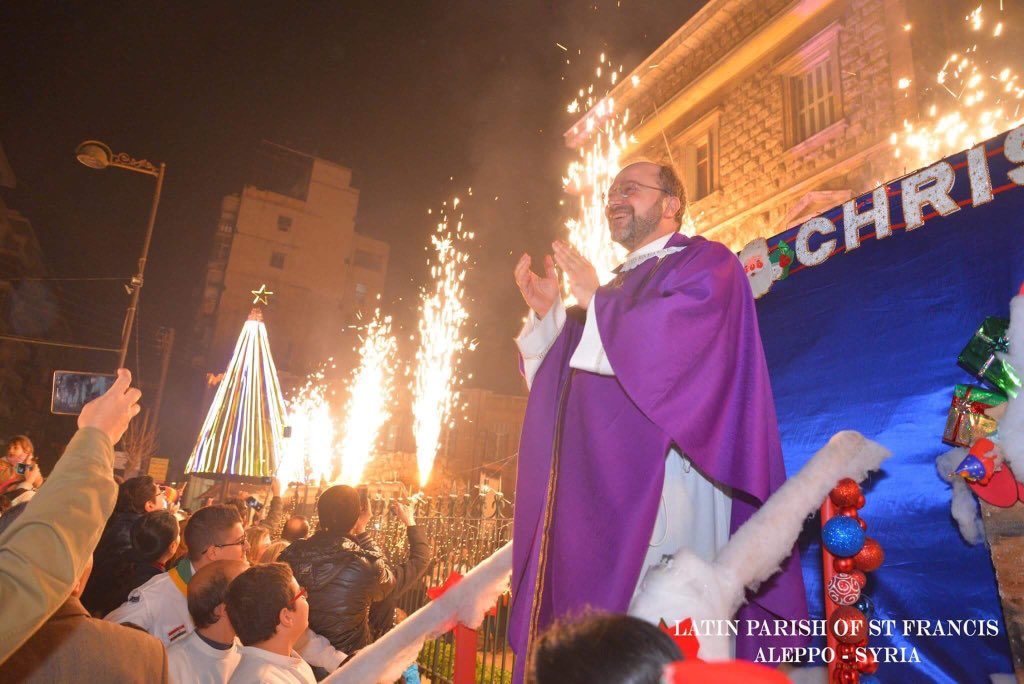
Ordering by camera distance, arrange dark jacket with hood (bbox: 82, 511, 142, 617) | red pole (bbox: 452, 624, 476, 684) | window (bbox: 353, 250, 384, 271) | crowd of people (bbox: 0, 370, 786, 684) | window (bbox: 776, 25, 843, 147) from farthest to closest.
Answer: window (bbox: 353, 250, 384, 271) < window (bbox: 776, 25, 843, 147) < dark jacket with hood (bbox: 82, 511, 142, 617) < red pole (bbox: 452, 624, 476, 684) < crowd of people (bbox: 0, 370, 786, 684)

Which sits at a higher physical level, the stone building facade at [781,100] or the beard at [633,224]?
the stone building facade at [781,100]

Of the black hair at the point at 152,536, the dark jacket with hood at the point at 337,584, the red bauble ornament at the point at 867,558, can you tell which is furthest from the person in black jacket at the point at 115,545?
the red bauble ornament at the point at 867,558

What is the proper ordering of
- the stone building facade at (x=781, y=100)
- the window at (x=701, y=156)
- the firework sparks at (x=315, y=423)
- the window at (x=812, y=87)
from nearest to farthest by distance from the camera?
the stone building facade at (x=781, y=100)
the window at (x=812, y=87)
the window at (x=701, y=156)
the firework sparks at (x=315, y=423)

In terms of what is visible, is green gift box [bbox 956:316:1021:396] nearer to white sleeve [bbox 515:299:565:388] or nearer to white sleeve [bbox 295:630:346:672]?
white sleeve [bbox 515:299:565:388]

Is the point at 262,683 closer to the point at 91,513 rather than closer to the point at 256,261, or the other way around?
the point at 91,513

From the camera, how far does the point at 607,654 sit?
51.3 inches

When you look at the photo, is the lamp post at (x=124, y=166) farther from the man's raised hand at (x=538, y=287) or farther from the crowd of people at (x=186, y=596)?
the man's raised hand at (x=538, y=287)

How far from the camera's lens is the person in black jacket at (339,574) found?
444cm

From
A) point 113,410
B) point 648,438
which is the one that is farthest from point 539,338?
point 113,410

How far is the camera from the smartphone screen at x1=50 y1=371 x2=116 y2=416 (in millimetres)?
2531

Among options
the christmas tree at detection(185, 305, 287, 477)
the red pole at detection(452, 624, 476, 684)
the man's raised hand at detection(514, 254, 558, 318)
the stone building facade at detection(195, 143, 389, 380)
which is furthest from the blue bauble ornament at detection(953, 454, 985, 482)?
the stone building facade at detection(195, 143, 389, 380)

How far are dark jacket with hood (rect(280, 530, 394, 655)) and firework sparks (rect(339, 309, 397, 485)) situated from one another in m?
24.7

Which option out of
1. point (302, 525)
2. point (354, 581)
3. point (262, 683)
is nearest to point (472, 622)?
point (262, 683)

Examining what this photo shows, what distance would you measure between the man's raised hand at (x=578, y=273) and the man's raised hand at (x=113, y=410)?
1666mm
